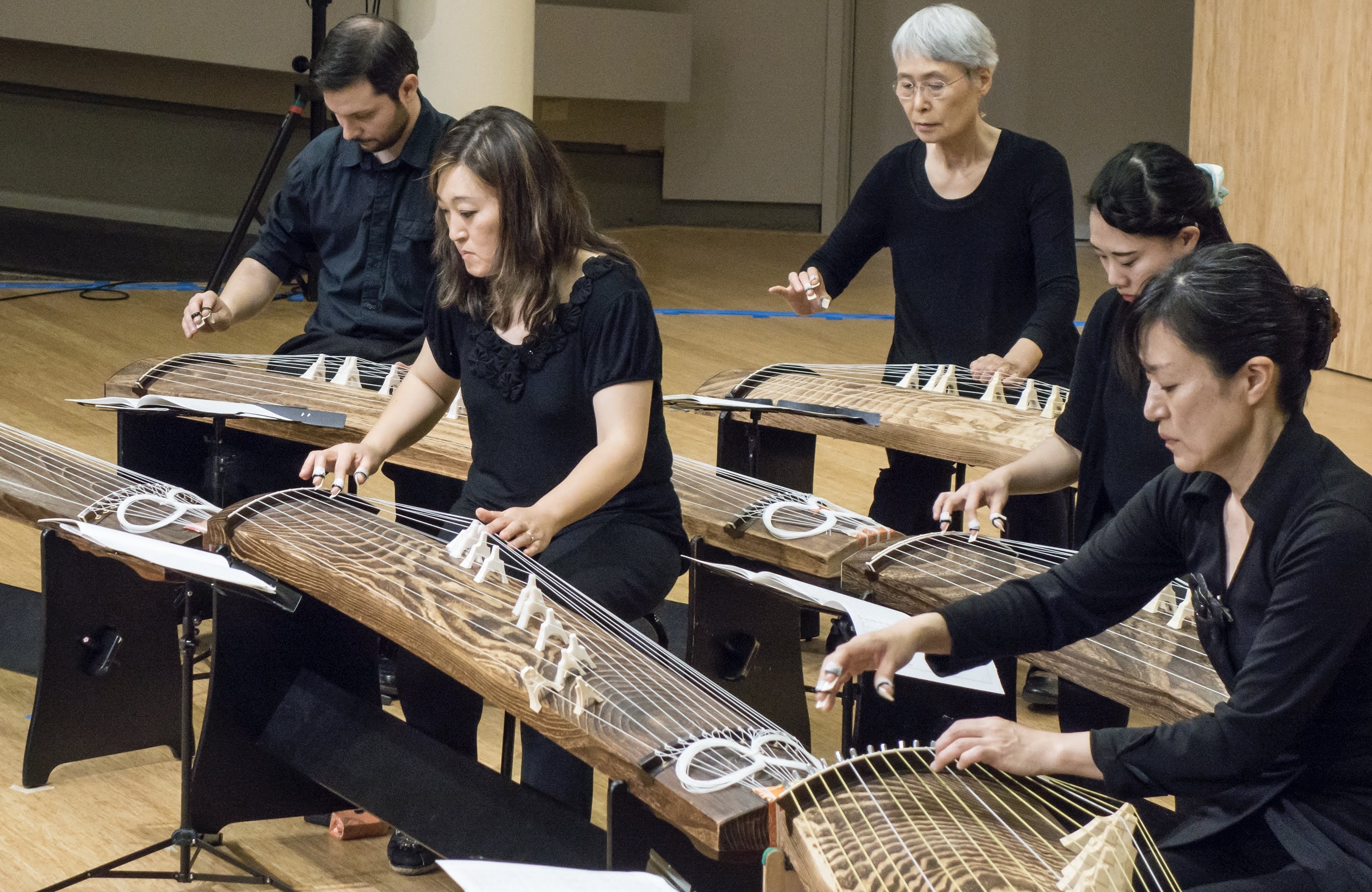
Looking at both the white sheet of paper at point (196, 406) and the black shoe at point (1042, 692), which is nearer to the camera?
the white sheet of paper at point (196, 406)

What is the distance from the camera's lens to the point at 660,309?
6.71 meters

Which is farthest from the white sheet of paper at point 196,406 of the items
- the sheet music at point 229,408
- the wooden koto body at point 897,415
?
the wooden koto body at point 897,415

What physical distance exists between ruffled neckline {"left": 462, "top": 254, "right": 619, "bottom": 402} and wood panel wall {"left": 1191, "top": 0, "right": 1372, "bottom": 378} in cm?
423

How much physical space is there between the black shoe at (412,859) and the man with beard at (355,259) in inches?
36.0

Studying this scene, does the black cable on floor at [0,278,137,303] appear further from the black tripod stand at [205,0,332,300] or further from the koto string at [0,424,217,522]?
the koto string at [0,424,217,522]

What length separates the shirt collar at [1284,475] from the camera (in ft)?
4.89

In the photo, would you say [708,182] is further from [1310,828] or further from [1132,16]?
[1310,828]

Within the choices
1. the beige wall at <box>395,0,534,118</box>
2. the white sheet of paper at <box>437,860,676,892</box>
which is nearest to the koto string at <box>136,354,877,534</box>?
the white sheet of paper at <box>437,860,676,892</box>

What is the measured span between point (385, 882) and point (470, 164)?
1.06 meters

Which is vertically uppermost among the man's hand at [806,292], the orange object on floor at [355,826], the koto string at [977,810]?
the man's hand at [806,292]

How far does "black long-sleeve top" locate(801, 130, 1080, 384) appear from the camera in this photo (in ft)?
9.60

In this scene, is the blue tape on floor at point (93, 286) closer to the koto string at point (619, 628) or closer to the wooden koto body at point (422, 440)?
the wooden koto body at point (422, 440)

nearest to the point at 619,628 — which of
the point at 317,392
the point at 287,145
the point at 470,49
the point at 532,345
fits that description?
the point at 532,345

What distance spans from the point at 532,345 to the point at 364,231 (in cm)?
102
